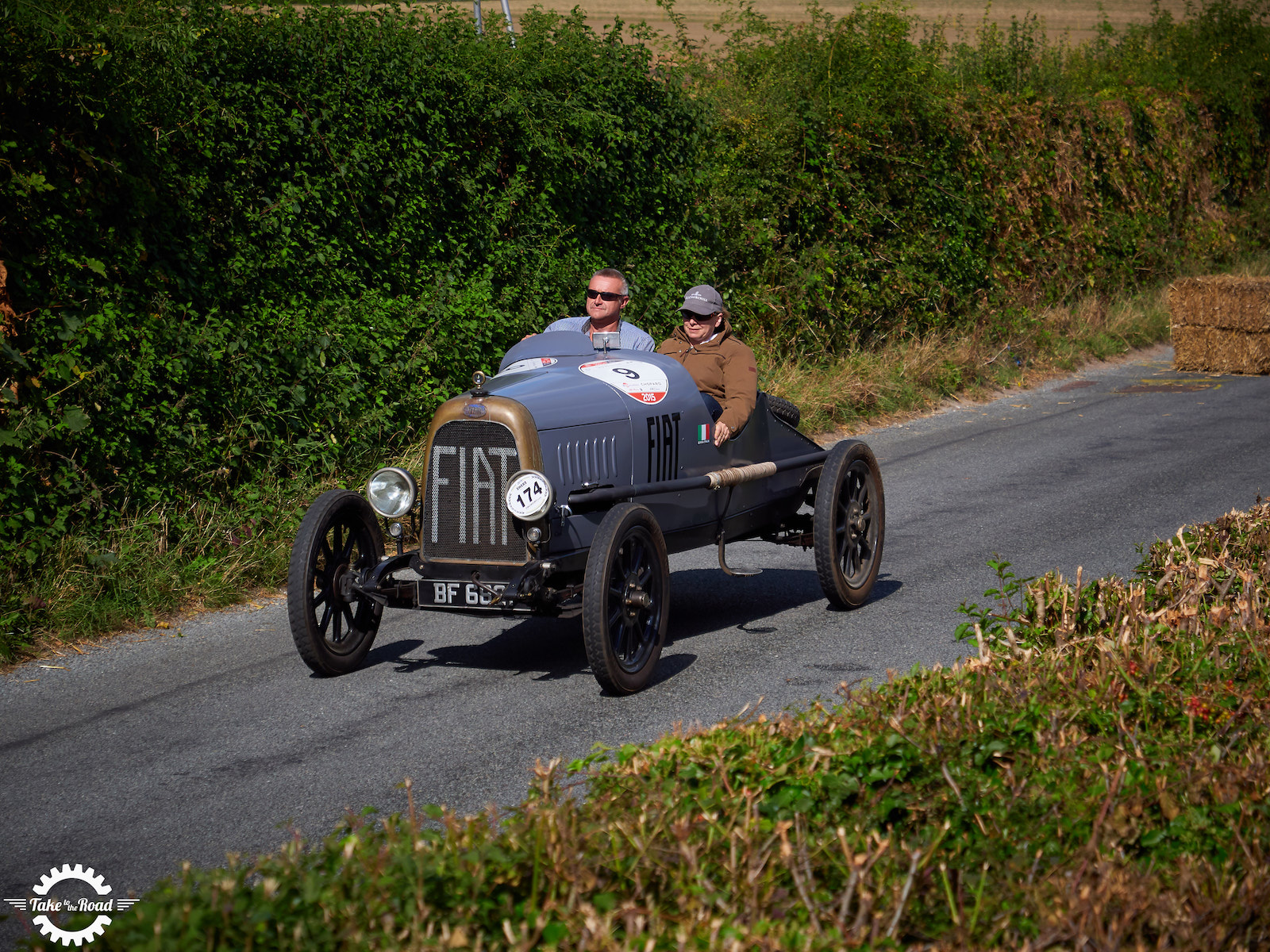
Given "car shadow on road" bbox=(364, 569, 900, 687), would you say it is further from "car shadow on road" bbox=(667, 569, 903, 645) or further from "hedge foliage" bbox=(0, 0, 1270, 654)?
"hedge foliage" bbox=(0, 0, 1270, 654)

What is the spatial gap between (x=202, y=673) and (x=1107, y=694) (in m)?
4.21

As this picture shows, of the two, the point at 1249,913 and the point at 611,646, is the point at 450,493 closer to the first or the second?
the point at 611,646

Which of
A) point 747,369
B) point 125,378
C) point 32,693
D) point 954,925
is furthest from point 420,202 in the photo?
point 954,925

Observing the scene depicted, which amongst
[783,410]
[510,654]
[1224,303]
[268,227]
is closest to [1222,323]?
[1224,303]

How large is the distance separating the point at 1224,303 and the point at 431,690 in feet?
44.5

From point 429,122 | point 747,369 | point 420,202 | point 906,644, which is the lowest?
point 906,644

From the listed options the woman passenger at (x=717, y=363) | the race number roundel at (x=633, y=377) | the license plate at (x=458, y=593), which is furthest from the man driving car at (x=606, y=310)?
the license plate at (x=458, y=593)

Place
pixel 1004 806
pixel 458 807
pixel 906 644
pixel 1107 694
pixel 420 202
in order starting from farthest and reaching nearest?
pixel 420 202 → pixel 906 644 → pixel 458 807 → pixel 1107 694 → pixel 1004 806

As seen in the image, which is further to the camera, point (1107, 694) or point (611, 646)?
point (611, 646)

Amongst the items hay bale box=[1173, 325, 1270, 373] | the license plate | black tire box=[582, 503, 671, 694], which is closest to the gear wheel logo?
the license plate

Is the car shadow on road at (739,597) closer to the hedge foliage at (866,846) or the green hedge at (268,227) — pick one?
the green hedge at (268,227)

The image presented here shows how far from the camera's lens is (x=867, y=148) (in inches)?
570

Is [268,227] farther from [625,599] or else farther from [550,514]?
[625,599]

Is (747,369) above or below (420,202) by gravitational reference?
below
